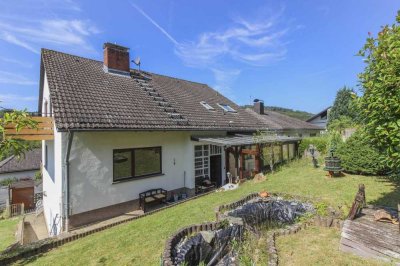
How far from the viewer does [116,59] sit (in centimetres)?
1523

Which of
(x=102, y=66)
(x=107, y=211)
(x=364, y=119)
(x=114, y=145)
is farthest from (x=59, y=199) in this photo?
(x=364, y=119)

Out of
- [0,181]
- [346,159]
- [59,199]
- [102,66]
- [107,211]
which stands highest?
[102,66]

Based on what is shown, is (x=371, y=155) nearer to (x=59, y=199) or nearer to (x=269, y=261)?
(x=269, y=261)

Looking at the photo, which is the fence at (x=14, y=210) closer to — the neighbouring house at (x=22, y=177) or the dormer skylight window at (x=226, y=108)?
the neighbouring house at (x=22, y=177)

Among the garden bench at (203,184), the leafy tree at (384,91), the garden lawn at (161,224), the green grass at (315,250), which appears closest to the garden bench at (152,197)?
the garden lawn at (161,224)

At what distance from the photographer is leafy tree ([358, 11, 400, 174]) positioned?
476 cm

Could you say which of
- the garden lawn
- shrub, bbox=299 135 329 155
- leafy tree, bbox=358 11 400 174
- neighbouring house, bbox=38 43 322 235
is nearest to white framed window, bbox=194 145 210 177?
neighbouring house, bbox=38 43 322 235

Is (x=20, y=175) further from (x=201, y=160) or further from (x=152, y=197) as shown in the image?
(x=201, y=160)

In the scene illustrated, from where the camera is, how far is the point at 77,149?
931cm

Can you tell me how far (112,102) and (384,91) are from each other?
10874 millimetres

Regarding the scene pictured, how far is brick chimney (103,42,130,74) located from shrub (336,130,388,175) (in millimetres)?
14457

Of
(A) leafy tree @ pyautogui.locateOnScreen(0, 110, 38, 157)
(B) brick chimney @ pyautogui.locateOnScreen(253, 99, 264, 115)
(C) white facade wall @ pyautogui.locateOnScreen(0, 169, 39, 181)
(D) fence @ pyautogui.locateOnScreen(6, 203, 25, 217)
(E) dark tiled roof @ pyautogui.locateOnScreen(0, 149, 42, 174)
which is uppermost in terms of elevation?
(B) brick chimney @ pyautogui.locateOnScreen(253, 99, 264, 115)

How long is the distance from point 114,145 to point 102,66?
7436 mm

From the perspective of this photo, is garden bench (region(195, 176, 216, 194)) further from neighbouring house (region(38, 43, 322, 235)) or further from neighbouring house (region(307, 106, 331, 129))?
neighbouring house (region(307, 106, 331, 129))
